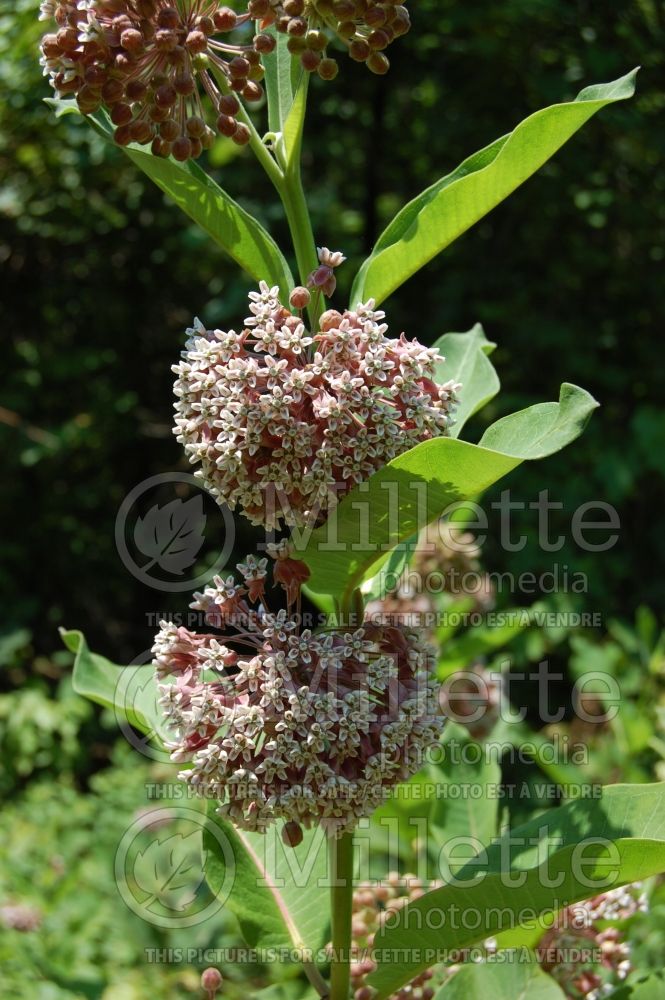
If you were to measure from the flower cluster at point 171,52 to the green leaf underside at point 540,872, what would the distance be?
2.86 ft

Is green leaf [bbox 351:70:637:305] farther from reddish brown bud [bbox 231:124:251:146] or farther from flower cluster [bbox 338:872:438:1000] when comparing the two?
flower cluster [bbox 338:872:438:1000]

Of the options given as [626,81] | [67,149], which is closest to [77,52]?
[626,81]

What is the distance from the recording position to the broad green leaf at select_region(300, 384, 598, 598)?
0.97 meters

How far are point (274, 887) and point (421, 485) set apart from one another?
749 mm

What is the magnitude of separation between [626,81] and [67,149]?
4.82 meters

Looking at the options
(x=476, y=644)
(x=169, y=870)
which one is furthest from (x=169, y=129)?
(x=169, y=870)

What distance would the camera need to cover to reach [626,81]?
106 centimetres

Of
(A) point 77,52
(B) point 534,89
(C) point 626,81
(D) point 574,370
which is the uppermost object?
(A) point 77,52

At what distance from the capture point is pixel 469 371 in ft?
4.86

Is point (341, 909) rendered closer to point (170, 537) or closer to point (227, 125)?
point (227, 125)

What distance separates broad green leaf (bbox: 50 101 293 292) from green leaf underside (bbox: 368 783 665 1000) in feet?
2.36

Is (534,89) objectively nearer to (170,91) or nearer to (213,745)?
(170,91)

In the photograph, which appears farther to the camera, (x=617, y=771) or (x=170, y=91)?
(x=617, y=771)

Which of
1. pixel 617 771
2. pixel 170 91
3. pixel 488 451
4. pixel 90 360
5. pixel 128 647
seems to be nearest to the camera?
pixel 488 451
